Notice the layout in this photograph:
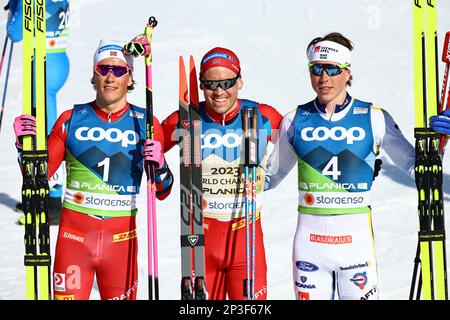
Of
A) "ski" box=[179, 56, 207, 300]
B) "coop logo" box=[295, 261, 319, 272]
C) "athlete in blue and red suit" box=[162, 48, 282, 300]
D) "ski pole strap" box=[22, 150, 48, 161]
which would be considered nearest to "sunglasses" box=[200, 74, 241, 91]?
"athlete in blue and red suit" box=[162, 48, 282, 300]

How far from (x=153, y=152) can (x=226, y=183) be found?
0.69 meters

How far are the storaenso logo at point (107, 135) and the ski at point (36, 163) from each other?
0.99 ft

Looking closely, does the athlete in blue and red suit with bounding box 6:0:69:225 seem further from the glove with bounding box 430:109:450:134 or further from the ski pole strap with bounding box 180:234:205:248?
the glove with bounding box 430:109:450:134

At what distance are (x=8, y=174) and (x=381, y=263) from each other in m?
6.20

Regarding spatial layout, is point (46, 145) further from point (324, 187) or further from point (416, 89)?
point (416, 89)

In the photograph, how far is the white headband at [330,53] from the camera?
8.62 m

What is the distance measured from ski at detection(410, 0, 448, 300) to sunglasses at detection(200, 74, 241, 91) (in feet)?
4.55

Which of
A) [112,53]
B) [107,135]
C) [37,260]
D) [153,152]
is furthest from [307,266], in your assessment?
[112,53]

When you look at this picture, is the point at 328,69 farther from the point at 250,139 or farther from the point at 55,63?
the point at 55,63

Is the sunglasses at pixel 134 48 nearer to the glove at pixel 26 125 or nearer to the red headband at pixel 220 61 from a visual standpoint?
the red headband at pixel 220 61

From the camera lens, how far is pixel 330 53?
8.62m

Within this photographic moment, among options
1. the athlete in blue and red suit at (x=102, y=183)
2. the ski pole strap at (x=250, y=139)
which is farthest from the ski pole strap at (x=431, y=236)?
the athlete in blue and red suit at (x=102, y=183)
